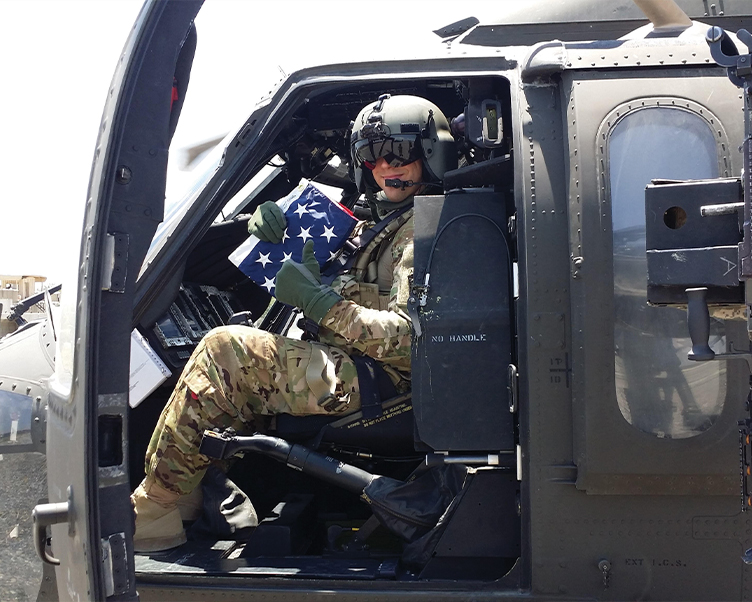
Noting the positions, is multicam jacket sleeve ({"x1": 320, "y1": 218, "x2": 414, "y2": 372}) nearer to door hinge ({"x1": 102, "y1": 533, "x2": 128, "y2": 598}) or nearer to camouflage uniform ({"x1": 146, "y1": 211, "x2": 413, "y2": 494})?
camouflage uniform ({"x1": 146, "y1": 211, "x2": 413, "y2": 494})

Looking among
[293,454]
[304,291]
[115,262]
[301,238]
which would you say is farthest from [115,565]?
[301,238]

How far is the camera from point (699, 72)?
87.3 inches

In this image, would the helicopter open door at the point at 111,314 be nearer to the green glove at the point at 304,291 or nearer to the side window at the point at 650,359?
the green glove at the point at 304,291

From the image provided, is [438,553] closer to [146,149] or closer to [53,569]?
[53,569]

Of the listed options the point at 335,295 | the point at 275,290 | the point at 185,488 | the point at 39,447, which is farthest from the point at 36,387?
the point at 335,295

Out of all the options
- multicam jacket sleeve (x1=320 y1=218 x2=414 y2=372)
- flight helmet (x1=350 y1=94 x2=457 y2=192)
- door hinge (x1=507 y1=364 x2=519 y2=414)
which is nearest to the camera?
door hinge (x1=507 y1=364 x2=519 y2=414)

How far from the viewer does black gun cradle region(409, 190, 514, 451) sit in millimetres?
2342

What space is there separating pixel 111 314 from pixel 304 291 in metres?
0.89

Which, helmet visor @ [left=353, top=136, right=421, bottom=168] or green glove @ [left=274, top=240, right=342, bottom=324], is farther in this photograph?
helmet visor @ [left=353, top=136, right=421, bottom=168]

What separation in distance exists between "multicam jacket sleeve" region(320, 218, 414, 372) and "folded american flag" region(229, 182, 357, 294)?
26 cm

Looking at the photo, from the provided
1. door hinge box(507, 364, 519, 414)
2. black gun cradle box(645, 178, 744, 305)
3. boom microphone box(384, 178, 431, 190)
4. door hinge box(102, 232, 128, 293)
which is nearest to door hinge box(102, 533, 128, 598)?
door hinge box(102, 232, 128, 293)

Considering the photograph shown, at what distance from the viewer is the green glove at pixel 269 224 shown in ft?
9.32

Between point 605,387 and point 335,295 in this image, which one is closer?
point 605,387

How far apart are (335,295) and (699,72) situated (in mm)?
1381
